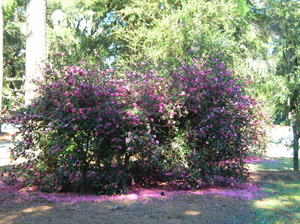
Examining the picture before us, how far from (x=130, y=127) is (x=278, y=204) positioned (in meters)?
3.26

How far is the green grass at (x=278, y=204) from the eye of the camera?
4.88 m

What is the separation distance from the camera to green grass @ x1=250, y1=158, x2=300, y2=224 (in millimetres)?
4883

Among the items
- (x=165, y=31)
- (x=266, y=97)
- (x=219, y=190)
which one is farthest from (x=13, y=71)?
(x=219, y=190)

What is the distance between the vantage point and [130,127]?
607cm

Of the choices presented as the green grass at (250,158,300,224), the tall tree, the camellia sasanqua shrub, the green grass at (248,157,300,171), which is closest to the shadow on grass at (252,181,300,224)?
the green grass at (250,158,300,224)

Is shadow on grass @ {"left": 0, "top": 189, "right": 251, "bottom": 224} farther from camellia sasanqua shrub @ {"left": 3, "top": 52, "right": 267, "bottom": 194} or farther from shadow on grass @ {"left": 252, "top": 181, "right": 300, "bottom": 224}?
camellia sasanqua shrub @ {"left": 3, "top": 52, "right": 267, "bottom": 194}

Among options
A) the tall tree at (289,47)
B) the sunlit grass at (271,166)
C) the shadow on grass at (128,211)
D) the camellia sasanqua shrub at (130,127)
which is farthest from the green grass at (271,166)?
the shadow on grass at (128,211)

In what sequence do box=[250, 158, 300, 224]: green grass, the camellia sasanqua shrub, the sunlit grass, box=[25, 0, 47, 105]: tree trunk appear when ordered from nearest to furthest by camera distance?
box=[250, 158, 300, 224]: green grass < the camellia sasanqua shrub < box=[25, 0, 47, 105]: tree trunk < the sunlit grass

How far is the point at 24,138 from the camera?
6031 mm

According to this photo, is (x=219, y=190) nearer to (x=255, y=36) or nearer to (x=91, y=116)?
(x=91, y=116)

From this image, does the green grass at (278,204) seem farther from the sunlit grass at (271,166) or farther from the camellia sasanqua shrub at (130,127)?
the sunlit grass at (271,166)

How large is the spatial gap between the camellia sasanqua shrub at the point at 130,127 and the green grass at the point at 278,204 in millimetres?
856

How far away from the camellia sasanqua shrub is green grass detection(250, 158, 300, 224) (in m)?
0.86

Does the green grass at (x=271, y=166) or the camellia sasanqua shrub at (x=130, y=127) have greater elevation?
the camellia sasanqua shrub at (x=130, y=127)
